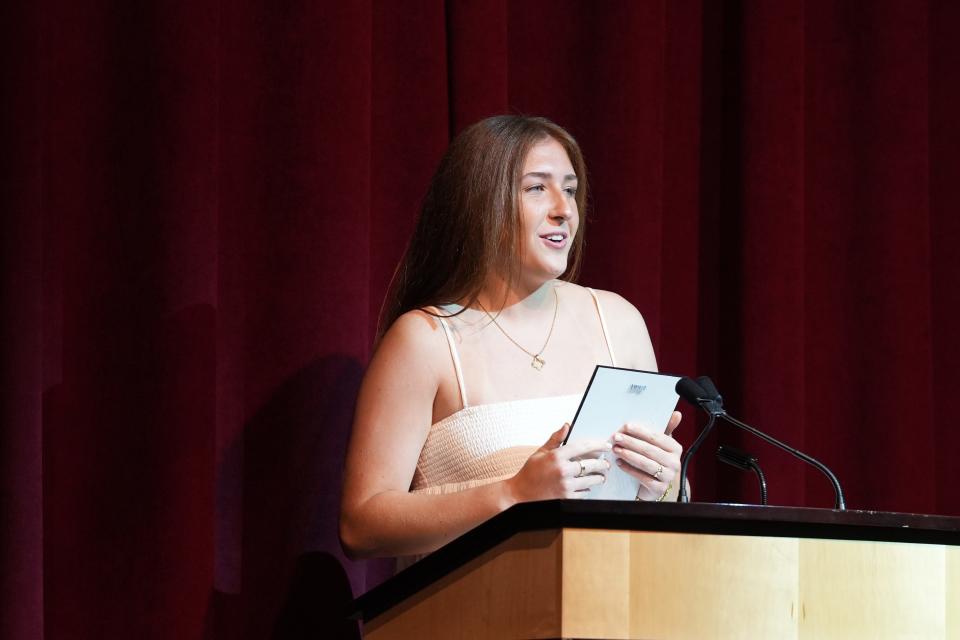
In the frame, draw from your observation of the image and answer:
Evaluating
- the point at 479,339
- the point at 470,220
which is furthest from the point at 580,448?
the point at 470,220

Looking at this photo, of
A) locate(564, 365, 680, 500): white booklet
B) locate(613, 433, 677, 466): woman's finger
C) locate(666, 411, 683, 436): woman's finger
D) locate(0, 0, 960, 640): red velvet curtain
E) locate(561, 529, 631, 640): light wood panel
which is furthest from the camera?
locate(0, 0, 960, 640): red velvet curtain

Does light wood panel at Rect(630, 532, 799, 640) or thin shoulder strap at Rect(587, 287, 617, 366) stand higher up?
thin shoulder strap at Rect(587, 287, 617, 366)

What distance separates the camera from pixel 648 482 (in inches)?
77.1

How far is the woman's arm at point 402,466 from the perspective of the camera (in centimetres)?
201

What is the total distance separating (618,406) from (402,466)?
1.86ft

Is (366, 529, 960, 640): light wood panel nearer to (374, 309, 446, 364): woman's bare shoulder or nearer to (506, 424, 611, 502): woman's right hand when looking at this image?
(506, 424, 611, 502): woman's right hand

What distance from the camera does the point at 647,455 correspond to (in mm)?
1907

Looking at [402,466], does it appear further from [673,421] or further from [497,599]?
[497,599]

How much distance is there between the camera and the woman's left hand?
1.88 meters

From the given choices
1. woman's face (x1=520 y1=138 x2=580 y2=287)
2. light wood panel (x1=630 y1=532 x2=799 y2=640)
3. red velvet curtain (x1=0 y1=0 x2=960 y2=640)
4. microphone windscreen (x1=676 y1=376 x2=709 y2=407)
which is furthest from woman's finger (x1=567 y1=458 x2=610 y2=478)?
red velvet curtain (x1=0 y1=0 x2=960 y2=640)

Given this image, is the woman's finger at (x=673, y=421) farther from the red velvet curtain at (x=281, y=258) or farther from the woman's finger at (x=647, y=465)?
the red velvet curtain at (x=281, y=258)

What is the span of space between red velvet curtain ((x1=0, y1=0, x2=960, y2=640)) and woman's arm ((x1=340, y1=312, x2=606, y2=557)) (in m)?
0.31

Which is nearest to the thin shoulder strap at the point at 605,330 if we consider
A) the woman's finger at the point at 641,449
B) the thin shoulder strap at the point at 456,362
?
the thin shoulder strap at the point at 456,362

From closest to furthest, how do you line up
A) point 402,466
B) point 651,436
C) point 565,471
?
1. point 565,471
2. point 651,436
3. point 402,466
